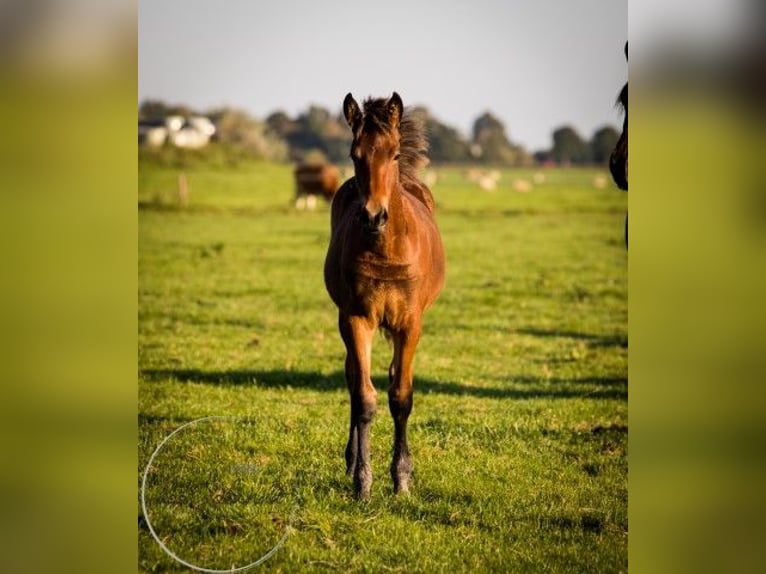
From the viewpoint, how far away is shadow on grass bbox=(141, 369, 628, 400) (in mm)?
9055

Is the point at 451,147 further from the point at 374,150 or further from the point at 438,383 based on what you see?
the point at 374,150

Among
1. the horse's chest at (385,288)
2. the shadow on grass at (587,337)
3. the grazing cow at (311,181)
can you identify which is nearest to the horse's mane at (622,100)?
the horse's chest at (385,288)

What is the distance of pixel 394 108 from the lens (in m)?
5.23

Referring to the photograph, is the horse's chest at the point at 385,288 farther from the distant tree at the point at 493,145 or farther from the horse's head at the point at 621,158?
the distant tree at the point at 493,145

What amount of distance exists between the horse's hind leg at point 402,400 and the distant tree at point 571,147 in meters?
61.9

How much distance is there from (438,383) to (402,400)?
3264 millimetres

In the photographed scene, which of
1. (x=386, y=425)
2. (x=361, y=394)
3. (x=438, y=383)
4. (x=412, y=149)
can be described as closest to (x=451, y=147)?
(x=438, y=383)

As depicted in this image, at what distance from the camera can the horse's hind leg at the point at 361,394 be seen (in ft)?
19.2

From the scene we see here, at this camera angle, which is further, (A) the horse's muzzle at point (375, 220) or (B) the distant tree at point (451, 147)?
(B) the distant tree at point (451, 147)

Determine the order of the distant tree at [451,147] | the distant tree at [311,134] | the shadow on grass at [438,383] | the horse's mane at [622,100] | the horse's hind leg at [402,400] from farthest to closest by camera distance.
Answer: the distant tree at [451,147], the distant tree at [311,134], the shadow on grass at [438,383], the horse's hind leg at [402,400], the horse's mane at [622,100]

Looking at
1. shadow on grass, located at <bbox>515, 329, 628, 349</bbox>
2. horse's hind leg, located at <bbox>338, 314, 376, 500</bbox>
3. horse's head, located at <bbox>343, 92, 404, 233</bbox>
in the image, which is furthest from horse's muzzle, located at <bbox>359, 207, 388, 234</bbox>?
shadow on grass, located at <bbox>515, 329, 628, 349</bbox>
